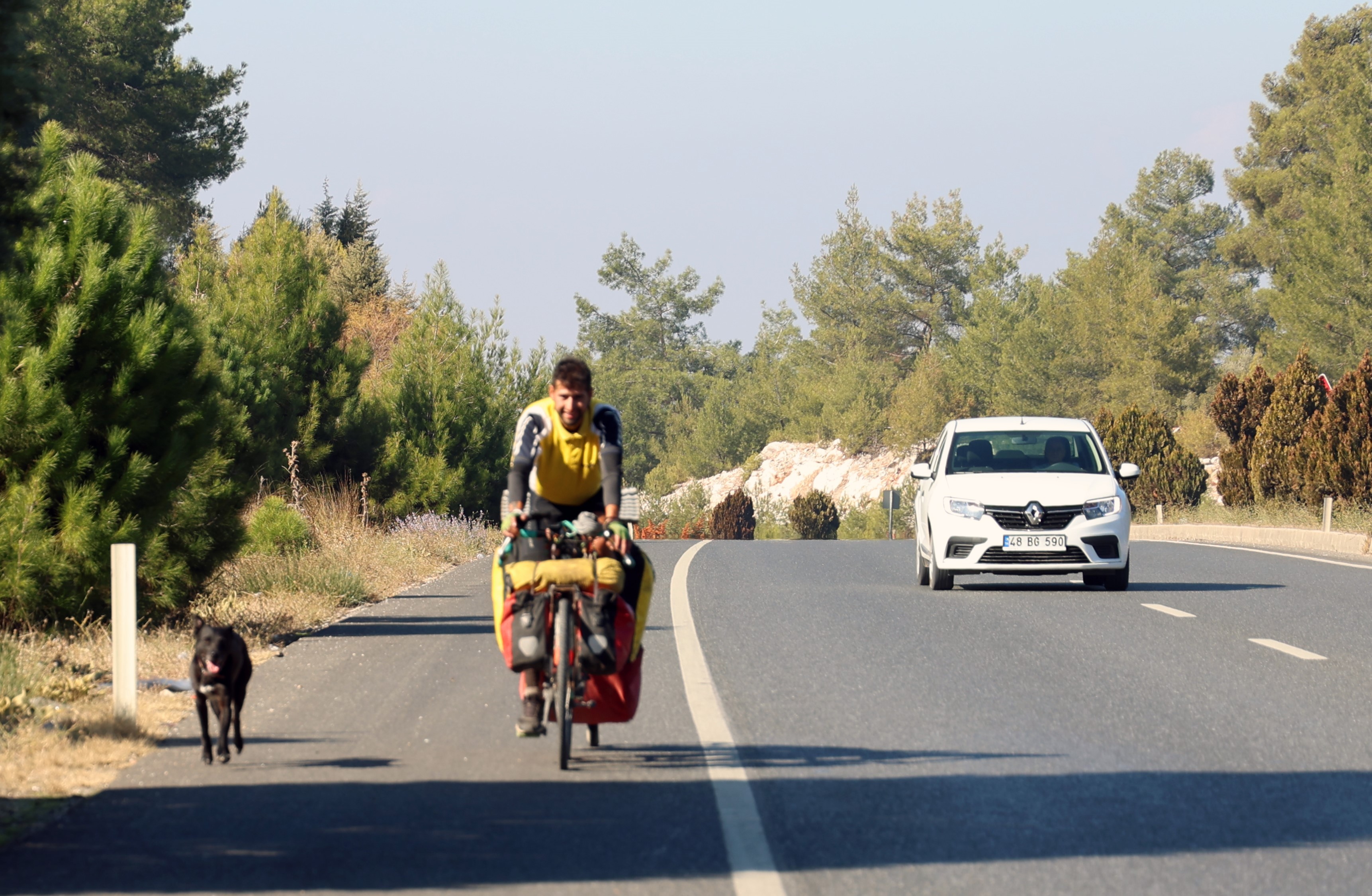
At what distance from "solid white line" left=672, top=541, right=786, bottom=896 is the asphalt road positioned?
65 millimetres

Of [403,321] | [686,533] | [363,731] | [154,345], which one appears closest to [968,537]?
[154,345]

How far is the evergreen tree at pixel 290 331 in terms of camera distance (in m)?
27.3

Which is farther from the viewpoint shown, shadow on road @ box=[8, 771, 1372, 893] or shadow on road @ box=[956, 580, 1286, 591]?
shadow on road @ box=[956, 580, 1286, 591]

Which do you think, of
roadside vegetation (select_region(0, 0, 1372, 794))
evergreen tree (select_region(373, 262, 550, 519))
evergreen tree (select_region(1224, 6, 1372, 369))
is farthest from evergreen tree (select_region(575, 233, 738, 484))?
evergreen tree (select_region(373, 262, 550, 519))

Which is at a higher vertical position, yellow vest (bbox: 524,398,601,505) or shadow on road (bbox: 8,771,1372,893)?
yellow vest (bbox: 524,398,601,505)

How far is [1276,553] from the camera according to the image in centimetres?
2394

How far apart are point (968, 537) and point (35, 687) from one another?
10.2 meters

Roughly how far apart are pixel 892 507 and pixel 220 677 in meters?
52.3

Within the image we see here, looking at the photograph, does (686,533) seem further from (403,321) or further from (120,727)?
(120,727)

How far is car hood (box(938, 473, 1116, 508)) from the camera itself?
55.1ft

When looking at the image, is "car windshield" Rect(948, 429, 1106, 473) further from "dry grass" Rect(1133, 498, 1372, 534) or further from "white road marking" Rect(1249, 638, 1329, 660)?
"dry grass" Rect(1133, 498, 1372, 534)

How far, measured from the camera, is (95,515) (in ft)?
38.3

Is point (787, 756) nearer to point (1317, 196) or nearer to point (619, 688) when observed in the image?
point (619, 688)

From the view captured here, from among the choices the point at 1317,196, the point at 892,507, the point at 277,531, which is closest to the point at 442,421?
the point at 277,531
